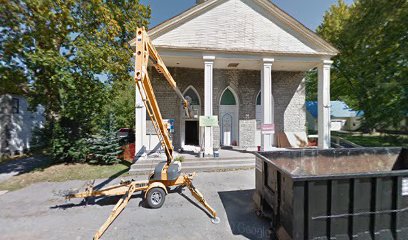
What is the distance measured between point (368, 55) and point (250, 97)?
8.70 meters

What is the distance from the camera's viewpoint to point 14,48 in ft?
24.6

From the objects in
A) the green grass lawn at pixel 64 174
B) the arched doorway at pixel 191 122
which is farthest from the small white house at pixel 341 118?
the green grass lawn at pixel 64 174

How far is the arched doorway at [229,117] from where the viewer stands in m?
12.0

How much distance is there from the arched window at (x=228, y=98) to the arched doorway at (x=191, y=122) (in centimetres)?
171

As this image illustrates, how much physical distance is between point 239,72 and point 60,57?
9.55 m

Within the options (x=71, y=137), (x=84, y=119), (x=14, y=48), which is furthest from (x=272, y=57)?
(x=14, y=48)

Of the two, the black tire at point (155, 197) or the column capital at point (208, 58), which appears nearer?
the black tire at point (155, 197)

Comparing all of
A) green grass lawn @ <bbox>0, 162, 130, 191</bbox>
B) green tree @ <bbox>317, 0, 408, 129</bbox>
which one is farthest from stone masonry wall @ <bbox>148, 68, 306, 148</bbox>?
green grass lawn @ <bbox>0, 162, 130, 191</bbox>

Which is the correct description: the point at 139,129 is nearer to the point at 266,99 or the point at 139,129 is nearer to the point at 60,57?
the point at 60,57

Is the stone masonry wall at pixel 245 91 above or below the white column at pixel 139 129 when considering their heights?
above

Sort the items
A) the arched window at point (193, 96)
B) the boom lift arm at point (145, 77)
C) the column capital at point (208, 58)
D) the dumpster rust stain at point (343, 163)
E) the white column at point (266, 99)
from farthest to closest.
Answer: the arched window at point (193, 96) → the white column at point (266, 99) → the column capital at point (208, 58) → the dumpster rust stain at point (343, 163) → the boom lift arm at point (145, 77)

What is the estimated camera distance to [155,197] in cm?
475

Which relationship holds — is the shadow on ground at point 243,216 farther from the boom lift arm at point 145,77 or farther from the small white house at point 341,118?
the small white house at point 341,118

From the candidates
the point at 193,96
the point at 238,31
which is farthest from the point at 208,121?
the point at 238,31
